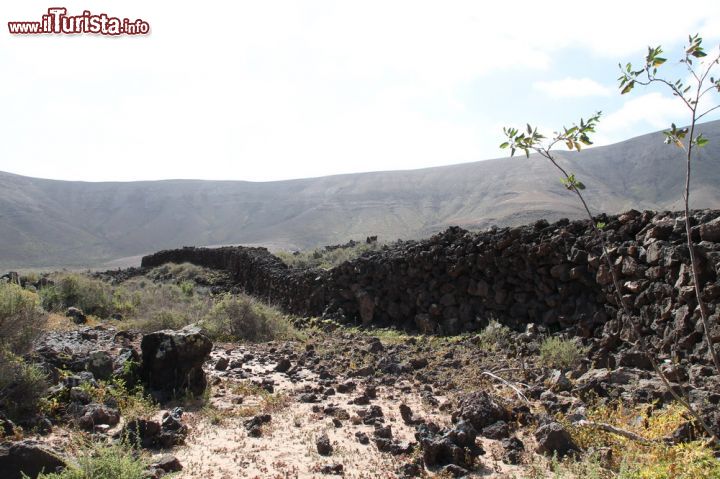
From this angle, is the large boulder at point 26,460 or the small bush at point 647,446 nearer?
the small bush at point 647,446

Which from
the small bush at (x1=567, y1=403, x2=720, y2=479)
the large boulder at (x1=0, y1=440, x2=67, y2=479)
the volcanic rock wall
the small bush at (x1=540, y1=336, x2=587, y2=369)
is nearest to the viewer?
the small bush at (x1=567, y1=403, x2=720, y2=479)

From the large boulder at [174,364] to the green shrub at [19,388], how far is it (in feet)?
4.57

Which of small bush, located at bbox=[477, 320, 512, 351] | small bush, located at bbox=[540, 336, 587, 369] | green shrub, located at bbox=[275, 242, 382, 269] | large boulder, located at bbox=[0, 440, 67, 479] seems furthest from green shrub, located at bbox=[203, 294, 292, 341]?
large boulder, located at bbox=[0, 440, 67, 479]

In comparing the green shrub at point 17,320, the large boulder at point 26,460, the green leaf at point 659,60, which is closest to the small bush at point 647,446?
the green leaf at point 659,60

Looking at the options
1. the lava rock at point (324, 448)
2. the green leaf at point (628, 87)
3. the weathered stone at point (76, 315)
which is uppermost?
the green leaf at point (628, 87)

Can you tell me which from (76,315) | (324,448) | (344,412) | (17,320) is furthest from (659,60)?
(76,315)

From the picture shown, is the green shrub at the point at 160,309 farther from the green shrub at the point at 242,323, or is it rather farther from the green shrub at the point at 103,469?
the green shrub at the point at 103,469

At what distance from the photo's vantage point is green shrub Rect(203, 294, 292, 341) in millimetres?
11953

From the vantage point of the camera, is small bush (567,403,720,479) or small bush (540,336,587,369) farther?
small bush (540,336,587,369)

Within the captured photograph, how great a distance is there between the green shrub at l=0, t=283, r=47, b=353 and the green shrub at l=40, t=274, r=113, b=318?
314 inches

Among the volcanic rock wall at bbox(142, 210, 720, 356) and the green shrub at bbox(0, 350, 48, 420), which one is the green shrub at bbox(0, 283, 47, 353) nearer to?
the green shrub at bbox(0, 350, 48, 420)

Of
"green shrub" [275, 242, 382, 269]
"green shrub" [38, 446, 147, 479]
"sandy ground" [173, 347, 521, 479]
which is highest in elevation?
"green shrub" [275, 242, 382, 269]

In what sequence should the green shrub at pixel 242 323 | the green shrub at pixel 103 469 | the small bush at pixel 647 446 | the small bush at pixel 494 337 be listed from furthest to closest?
the green shrub at pixel 242 323, the small bush at pixel 494 337, the green shrub at pixel 103 469, the small bush at pixel 647 446

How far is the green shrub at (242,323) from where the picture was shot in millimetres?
11953
